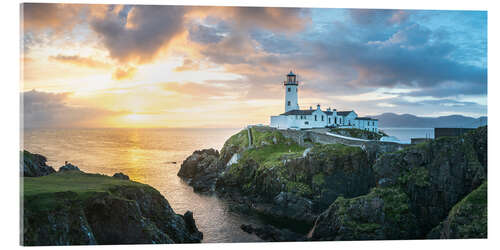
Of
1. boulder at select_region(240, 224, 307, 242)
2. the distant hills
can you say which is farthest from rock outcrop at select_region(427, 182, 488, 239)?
boulder at select_region(240, 224, 307, 242)

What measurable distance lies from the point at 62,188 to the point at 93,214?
1.64 meters

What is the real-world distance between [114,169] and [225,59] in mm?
11951

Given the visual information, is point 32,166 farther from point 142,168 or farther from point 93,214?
point 142,168

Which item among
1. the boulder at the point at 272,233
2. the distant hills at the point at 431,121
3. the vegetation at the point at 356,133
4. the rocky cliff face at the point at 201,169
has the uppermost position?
the distant hills at the point at 431,121

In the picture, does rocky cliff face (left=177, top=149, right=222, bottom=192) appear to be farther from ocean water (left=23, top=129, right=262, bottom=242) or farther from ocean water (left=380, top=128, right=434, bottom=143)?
ocean water (left=380, top=128, right=434, bottom=143)

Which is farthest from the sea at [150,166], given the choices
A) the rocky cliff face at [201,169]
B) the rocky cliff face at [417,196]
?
the rocky cliff face at [417,196]

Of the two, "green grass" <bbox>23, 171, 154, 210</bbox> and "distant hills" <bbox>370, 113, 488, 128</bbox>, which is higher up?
"distant hills" <bbox>370, 113, 488, 128</bbox>

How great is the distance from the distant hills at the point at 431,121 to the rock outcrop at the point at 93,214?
11287mm

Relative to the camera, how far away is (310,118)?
92.0ft

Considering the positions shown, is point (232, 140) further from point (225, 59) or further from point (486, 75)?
point (486, 75)

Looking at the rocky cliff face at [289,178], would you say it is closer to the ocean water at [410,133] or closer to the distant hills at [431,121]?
the ocean water at [410,133]

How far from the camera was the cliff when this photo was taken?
9.49 metres

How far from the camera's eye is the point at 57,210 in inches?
380

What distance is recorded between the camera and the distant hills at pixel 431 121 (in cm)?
1315
